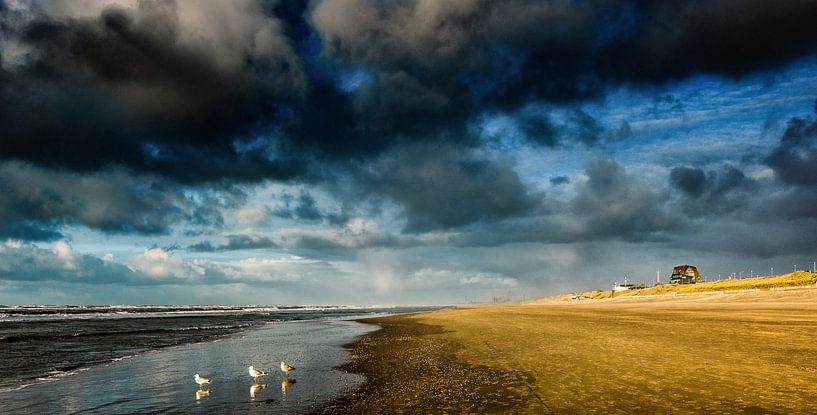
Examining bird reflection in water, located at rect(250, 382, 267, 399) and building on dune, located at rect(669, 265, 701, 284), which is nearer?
bird reflection in water, located at rect(250, 382, 267, 399)

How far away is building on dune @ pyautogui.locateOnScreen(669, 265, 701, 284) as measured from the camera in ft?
471

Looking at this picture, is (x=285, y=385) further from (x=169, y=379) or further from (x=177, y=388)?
(x=169, y=379)

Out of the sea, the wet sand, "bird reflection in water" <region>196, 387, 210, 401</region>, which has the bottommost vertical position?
the sea

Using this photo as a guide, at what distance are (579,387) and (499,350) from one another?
9429 millimetres

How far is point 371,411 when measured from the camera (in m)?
12.0

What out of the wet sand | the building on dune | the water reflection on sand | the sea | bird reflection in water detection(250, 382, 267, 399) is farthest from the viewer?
the building on dune

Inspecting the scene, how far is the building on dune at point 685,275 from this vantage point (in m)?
144

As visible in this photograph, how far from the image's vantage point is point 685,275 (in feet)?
477

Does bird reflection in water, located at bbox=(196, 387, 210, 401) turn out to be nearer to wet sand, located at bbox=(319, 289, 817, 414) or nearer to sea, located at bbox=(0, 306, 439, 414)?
sea, located at bbox=(0, 306, 439, 414)

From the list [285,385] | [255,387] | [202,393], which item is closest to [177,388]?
[202,393]

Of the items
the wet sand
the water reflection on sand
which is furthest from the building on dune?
the water reflection on sand

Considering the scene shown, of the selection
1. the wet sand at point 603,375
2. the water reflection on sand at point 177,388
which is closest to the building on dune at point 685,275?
the wet sand at point 603,375

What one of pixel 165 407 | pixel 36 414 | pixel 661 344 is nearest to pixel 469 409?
pixel 165 407

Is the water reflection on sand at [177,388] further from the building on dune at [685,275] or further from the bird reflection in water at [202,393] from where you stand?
the building on dune at [685,275]
